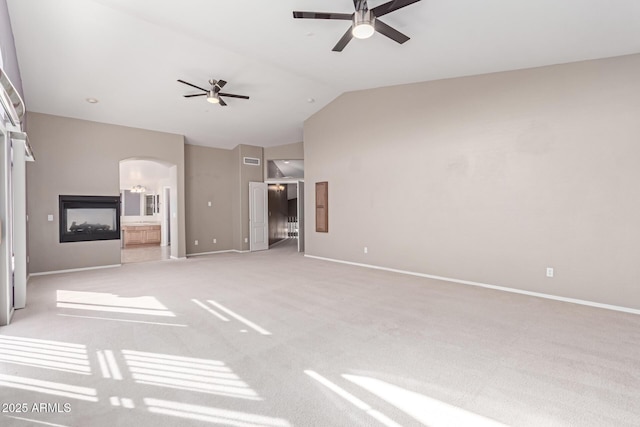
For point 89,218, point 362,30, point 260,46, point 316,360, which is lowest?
point 316,360

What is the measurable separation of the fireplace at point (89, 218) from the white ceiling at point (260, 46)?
1731 millimetres

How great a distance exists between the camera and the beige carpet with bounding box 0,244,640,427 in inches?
74.7

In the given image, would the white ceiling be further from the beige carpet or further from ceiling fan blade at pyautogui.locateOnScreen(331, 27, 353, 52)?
the beige carpet

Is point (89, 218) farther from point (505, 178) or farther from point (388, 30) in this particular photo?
point (505, 178)

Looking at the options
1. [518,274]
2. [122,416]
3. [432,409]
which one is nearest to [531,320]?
[518,274]

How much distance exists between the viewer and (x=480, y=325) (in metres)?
3.31

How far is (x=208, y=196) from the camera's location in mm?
8930

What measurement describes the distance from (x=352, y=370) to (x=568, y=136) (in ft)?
13.8

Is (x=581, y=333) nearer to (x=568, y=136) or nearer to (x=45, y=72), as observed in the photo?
(x=568, y=136)

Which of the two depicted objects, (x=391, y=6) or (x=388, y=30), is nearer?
(x=391, y=6)

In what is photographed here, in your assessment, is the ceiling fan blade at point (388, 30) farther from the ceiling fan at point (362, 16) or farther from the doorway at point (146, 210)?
the doorway at point (146, 210)

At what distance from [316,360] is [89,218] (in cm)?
637

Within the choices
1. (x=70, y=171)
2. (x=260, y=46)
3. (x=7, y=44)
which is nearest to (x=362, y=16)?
(x=260, y=46)

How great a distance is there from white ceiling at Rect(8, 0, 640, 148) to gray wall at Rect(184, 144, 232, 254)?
90.0 inches
